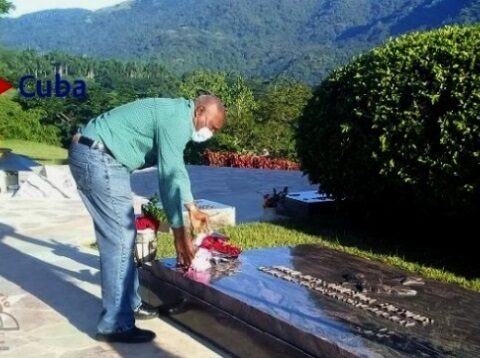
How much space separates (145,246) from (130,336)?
1.04 metres

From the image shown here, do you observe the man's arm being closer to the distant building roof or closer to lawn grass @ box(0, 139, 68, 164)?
the distant building roof

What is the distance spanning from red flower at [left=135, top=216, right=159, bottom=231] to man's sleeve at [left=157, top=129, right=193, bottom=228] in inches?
57.9

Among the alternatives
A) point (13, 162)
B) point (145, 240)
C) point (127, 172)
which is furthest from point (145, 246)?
point (13, 162)

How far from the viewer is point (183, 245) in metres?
3.92

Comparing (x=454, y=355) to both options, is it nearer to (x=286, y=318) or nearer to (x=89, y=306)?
(x=286, y=318)

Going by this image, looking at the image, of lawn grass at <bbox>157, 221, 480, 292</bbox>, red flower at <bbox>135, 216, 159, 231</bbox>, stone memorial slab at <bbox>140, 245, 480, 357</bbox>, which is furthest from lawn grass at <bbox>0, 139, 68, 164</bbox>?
stone memorial slab at <bbox>140, 245, 480, 357</bbox>

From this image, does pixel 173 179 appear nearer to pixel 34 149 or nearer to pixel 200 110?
pixel 200 110

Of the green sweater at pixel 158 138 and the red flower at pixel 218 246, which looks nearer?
the green sweater at pixel 158 138

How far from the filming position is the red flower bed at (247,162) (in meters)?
15.9

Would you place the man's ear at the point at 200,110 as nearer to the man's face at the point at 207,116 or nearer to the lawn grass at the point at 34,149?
the man's face at the point at 207,116

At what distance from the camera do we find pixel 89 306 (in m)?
4.90

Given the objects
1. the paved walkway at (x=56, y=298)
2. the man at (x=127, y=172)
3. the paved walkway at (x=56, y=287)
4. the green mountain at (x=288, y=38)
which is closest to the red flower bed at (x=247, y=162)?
the paved walkway at (x=56, y=287)

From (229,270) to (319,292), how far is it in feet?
2.13

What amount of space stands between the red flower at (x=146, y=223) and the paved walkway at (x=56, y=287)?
1.93 ft
